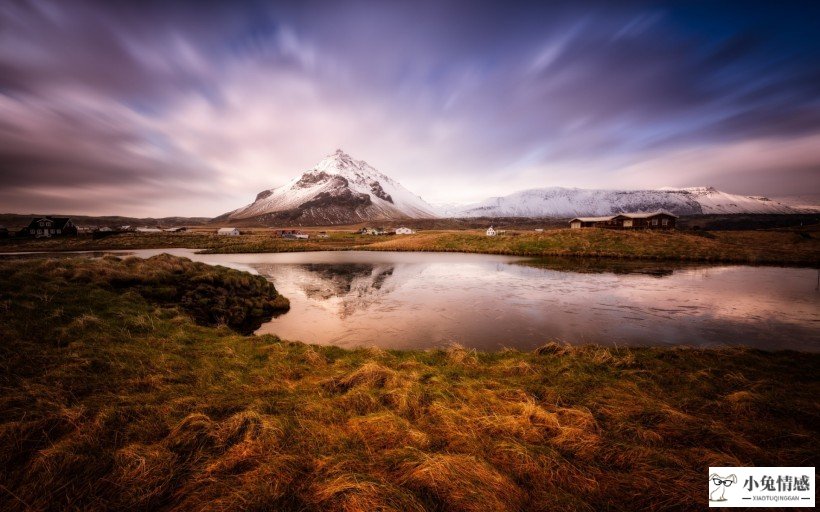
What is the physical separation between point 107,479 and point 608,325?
57.4ft

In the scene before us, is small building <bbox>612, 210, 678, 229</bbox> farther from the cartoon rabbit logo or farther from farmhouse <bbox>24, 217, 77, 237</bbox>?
farmhouse <bbox>24, 217, 77, 237</bbox>

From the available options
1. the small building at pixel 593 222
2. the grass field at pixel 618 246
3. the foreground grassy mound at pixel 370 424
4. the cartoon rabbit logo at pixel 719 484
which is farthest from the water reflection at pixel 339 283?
the small building at pixel 593 222

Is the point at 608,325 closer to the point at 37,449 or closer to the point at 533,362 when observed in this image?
the point at 533,362

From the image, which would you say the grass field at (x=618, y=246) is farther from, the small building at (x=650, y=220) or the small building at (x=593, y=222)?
the small building at (x=593, y=222)

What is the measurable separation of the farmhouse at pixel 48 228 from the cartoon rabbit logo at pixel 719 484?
122m

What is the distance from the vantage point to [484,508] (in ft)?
12.2

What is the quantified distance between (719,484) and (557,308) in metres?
14.4

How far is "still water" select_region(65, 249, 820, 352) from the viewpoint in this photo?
13.2 meters

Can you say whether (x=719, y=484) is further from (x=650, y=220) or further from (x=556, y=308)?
(x=650, y=220)

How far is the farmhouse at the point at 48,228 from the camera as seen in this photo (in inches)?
3125

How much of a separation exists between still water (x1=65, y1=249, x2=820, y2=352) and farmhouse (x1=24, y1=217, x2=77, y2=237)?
96304mm

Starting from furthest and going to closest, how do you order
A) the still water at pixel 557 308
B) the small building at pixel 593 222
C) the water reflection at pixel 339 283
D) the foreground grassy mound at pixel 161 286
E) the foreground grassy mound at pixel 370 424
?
the small building at pixel 593 222
the water reflection at pixel 339 283
the still water at pixel 557 308
the foreground grassy mound at pixel 161 286
the foreground grassy mound at pixel 370 424

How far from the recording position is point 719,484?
4.21m

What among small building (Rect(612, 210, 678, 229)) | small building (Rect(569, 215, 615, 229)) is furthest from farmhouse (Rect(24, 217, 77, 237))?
small building (Rect(612, 210, 678, 229))
